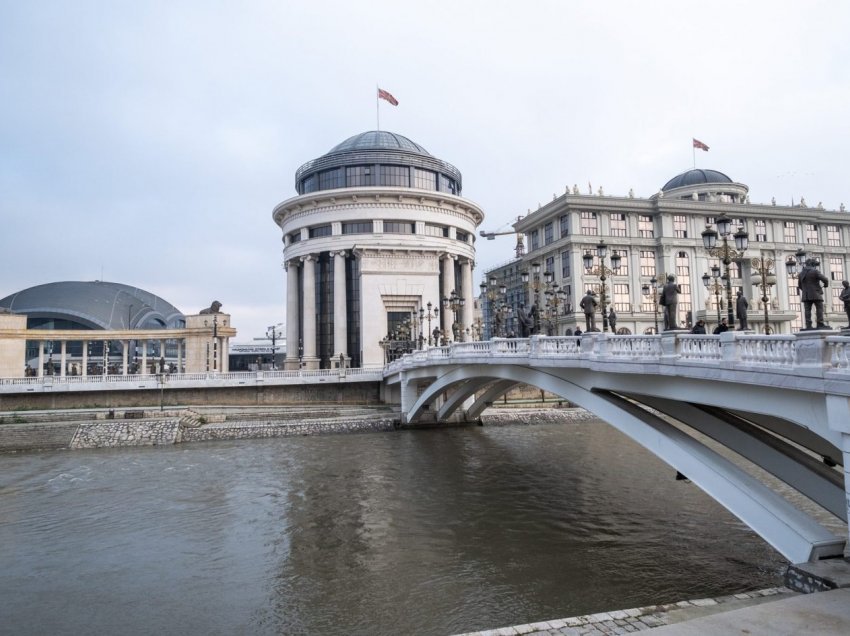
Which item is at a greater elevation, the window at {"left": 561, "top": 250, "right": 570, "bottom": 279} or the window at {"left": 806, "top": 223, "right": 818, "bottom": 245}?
the window at {"left": 806, "top": 223, "right": 818, "bottom": 245}

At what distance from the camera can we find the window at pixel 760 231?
6400cm

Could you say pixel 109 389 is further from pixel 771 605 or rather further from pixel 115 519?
pixel 771 605

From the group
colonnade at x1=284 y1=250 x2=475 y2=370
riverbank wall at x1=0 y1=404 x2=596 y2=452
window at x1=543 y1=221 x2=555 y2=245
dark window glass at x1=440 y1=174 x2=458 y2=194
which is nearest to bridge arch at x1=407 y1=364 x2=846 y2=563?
riverbank wall at x1=0 y1=404 x2=596 y2=452

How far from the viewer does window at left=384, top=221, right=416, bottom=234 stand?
58.6 metres

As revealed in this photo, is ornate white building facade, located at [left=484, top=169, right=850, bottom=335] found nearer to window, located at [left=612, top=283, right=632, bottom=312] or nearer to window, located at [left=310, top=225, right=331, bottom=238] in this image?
window, located at [left=612, top=283, right=632, bottom=312]

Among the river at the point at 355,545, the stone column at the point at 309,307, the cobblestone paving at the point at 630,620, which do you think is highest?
the stone column at the point at 309,307

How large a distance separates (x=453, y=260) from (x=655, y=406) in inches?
1863

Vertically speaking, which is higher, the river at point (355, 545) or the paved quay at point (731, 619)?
the paved quay at point (731, 619)

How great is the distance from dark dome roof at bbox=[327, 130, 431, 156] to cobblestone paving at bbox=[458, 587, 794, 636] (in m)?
57.8

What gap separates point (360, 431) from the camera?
38.0 meters

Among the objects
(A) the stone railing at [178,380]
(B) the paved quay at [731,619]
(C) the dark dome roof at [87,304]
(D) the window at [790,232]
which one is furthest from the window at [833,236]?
(C) the dark dome roof at [87,304]

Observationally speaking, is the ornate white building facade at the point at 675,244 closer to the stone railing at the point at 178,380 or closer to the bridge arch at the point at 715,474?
the stone railing at the point at 178,380

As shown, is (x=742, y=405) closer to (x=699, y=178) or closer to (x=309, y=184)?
(x=309, y=184)

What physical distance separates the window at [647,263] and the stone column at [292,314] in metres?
36.9
